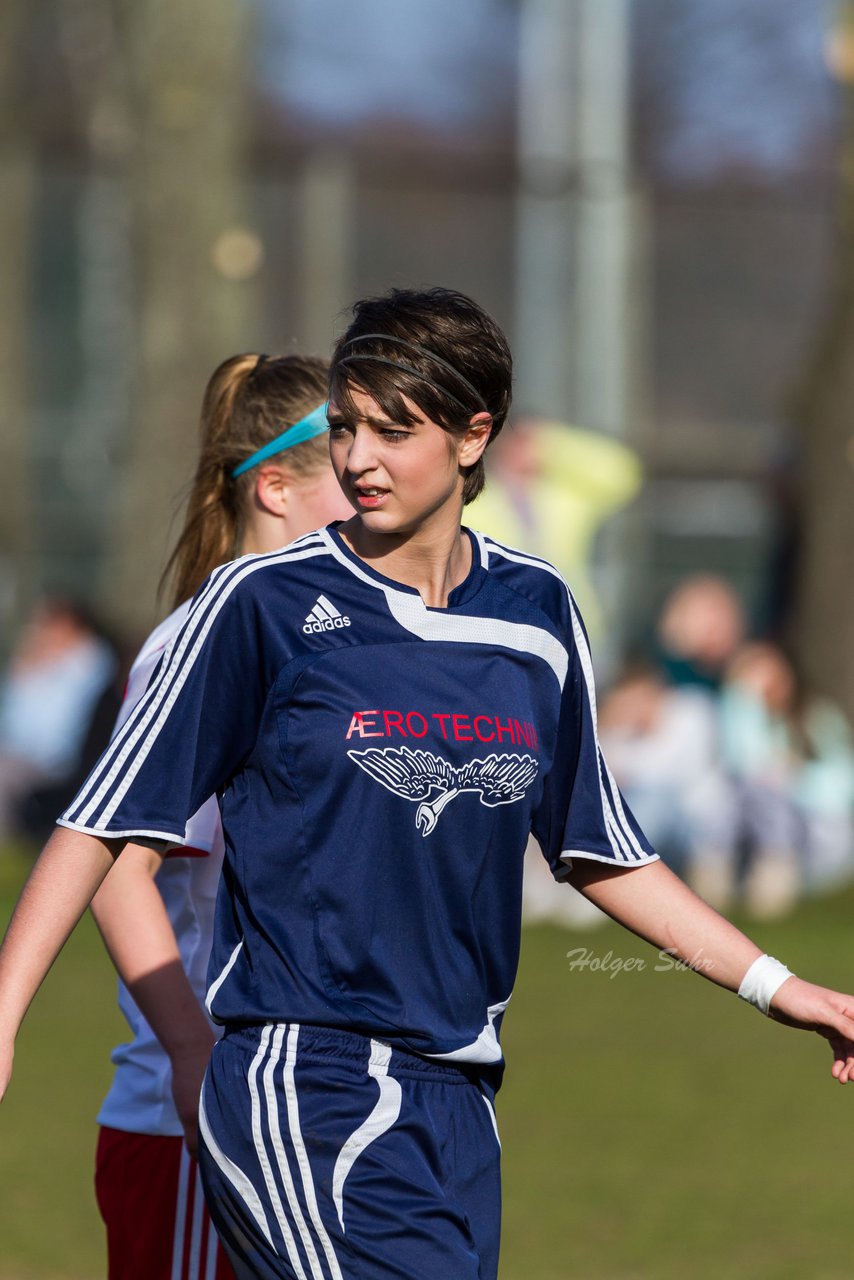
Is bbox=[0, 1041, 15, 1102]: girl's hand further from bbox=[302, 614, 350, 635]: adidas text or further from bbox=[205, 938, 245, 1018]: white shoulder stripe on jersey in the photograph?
bbox=[302, 614, 350, 635]: adidas text

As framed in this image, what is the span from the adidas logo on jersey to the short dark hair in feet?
0.90

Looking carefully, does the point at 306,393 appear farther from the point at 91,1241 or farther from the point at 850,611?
the point at 850,611

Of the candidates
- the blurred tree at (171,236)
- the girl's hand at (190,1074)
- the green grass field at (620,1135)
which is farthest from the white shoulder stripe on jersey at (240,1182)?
the blurred tree at (171,236)

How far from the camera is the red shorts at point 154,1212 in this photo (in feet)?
11.0

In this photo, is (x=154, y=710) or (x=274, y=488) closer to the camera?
(x=154, y=710)

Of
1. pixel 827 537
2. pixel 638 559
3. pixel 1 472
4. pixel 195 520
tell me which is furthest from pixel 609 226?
pixel 195 520

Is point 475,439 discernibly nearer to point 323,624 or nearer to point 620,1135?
point 323,624

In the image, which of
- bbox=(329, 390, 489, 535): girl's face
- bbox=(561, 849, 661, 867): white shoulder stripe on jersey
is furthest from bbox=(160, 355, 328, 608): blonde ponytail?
bbox=(561, 849, 661, 867): white shoulder stripe on jersey

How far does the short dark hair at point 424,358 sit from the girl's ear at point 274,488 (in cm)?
66

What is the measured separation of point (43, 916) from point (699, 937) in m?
1.00

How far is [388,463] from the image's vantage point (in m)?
A: 2.85

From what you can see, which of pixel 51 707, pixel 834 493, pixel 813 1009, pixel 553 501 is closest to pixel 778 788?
pixel 553 501

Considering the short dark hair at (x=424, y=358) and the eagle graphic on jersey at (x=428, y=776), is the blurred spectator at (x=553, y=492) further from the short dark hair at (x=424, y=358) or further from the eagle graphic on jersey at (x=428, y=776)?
the eagle graphic on jersey at (x=428, y=776)

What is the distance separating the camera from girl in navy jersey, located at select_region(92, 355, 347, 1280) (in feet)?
10.4
